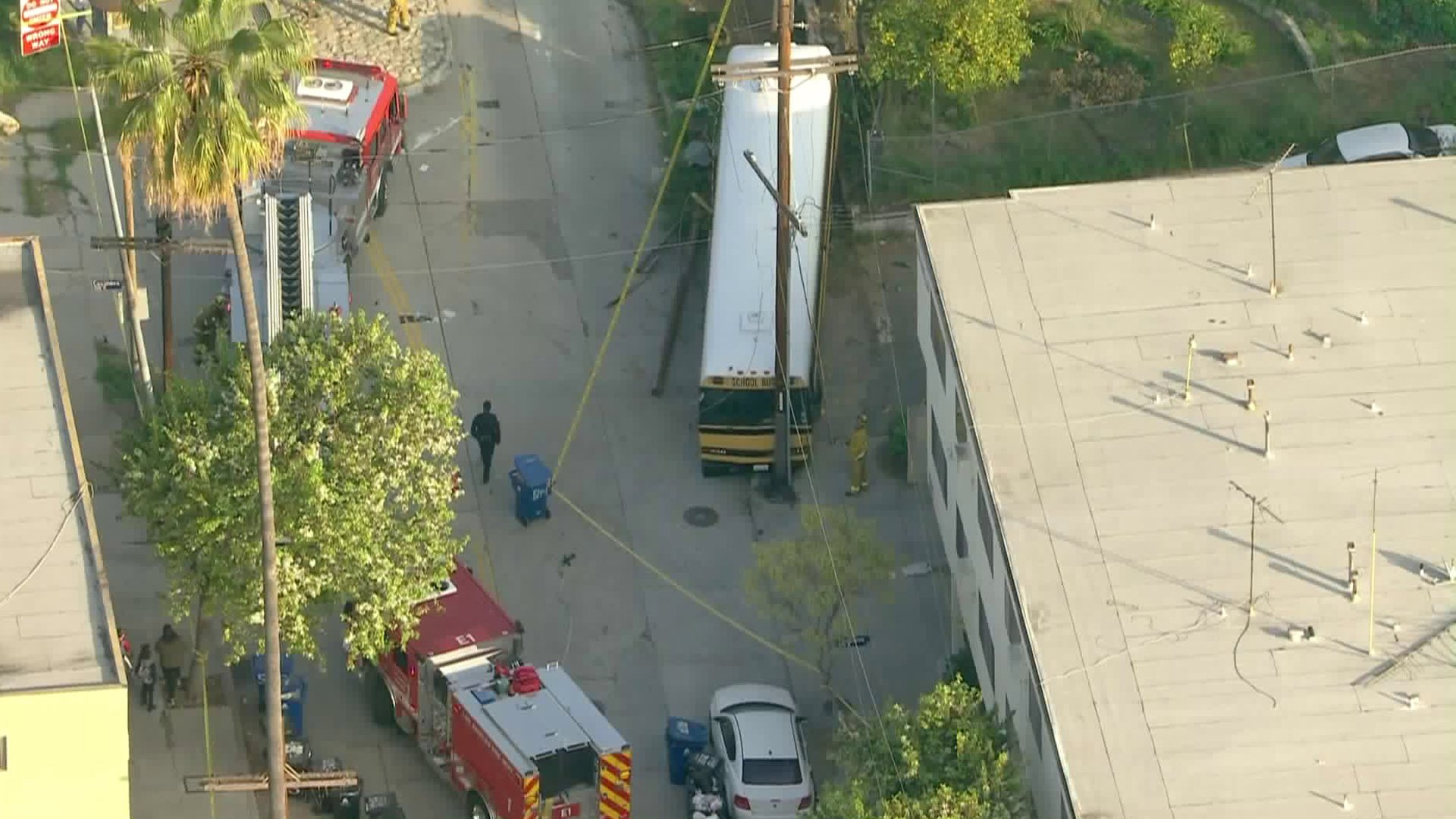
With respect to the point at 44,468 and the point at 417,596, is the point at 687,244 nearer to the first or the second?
the point at 417,596

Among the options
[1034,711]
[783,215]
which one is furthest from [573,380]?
[1034,711]

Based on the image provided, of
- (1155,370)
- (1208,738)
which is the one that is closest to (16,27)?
(1155,370)

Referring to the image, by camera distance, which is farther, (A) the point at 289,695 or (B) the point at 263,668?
(B) the point at 263,668

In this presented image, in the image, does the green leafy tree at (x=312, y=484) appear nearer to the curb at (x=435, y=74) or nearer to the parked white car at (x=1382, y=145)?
the curb at (x=435, y=74)

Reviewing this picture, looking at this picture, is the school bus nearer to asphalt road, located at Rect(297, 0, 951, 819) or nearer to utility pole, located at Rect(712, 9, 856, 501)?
utility pole, located at Rect(712, 9, 856, 501)

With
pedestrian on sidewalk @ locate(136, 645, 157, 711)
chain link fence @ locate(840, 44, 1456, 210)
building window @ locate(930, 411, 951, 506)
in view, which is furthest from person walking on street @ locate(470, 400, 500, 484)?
chain link fence @ locate(840, 44, 1456, 210)

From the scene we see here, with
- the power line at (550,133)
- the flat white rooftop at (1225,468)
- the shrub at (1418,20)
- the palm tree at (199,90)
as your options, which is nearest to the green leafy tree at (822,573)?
the flat white rooftop at (1225,468)

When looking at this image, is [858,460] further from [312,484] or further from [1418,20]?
[1418,20]

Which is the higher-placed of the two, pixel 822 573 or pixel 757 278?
pixel 757 278
